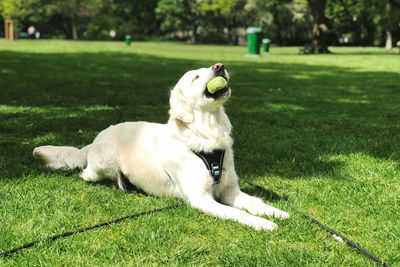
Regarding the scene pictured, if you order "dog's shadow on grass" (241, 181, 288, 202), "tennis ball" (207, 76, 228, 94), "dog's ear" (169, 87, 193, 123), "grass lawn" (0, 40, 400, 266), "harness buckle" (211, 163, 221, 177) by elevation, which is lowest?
"dog's shadow on grass" (241, 181, 288, 202)

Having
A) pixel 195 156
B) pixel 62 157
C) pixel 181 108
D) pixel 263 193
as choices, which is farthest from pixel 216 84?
pixel 62 157

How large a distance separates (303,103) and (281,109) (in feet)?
3.57

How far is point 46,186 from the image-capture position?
4547 mm

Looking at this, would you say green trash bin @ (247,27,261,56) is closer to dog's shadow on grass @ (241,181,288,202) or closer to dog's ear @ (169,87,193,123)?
dog's shadow on grass @ (241,181,288,202)

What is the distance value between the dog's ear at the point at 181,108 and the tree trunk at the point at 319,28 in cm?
3150

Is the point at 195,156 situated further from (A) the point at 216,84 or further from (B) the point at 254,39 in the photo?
(B) the point at 254,39

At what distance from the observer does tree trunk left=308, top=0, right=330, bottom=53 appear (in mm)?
33594

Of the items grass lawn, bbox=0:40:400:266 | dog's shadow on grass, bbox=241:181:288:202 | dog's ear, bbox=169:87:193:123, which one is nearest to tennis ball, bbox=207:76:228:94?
dog's ear, bbox=169:87:193:123

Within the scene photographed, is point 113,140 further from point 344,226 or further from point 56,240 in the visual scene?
point 344,226

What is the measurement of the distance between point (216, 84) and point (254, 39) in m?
25.1

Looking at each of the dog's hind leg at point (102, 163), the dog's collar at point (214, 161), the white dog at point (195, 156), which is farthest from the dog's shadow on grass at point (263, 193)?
the dog's hind leg at point (102, 163)

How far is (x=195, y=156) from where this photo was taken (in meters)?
3.90

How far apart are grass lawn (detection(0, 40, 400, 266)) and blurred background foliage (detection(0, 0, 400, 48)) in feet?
93.8

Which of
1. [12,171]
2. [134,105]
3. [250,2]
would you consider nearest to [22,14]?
[250,2]
